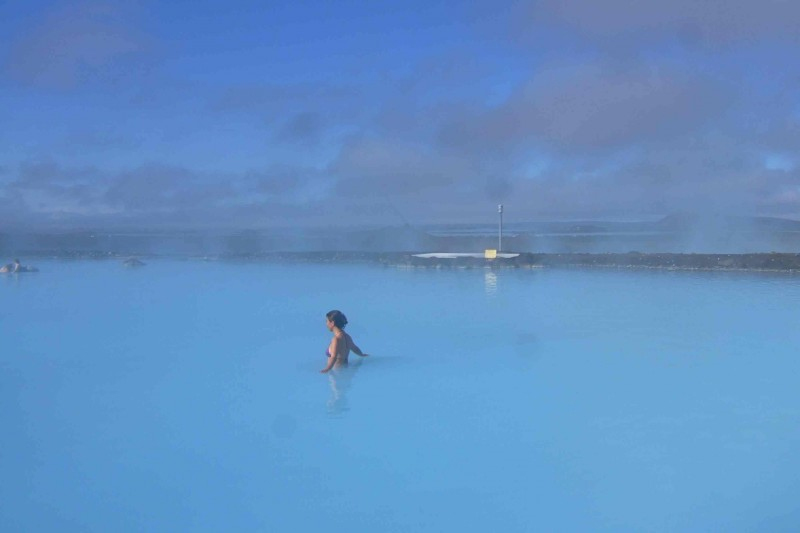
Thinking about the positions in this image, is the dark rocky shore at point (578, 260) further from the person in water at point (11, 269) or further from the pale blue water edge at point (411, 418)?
the person in water at point (11, 269)

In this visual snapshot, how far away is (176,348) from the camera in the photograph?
24.3 feet

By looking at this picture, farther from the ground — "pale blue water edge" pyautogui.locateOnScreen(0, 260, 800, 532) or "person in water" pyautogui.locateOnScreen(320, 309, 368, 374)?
"person in water" pyautogui.locateOnScreen(320, 309, 368, 374)

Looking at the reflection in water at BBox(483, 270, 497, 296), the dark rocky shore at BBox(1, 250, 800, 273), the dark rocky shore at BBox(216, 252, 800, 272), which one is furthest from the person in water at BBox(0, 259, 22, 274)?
the reflection in water at BBox(483, 270, 497, 296)

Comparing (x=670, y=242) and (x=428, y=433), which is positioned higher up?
(x=670, y=242)

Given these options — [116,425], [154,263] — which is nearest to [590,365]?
[116,425]

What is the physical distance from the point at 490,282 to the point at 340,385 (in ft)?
24.3

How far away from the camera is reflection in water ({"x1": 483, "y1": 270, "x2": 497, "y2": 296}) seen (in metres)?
11.5

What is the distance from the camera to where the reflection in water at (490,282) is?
1151 cm

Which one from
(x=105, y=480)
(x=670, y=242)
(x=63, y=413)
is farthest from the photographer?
(x=670, y=242)

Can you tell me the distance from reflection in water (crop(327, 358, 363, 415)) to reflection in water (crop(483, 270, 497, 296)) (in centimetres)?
525

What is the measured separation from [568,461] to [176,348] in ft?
15.4

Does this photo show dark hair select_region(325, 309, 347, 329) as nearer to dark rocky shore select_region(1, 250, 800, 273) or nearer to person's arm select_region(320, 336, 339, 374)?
person's arm select_region(320, 336, 339, 374)

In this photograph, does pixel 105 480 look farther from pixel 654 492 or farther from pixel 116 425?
pixel 654 492

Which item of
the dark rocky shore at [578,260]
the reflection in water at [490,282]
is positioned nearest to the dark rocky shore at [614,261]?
the dark rocky shore at [578,260]
